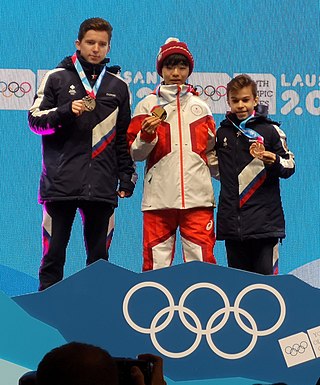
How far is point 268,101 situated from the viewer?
523 centimetres

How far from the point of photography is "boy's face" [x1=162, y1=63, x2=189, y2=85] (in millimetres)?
4383

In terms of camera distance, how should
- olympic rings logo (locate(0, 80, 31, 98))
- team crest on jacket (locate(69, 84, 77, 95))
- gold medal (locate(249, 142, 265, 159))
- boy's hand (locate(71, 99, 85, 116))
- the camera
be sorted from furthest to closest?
olympic rings logo (locate(0, 80, 31, 98)), team crest on jacket (locate(69, 84, 77, 95)), gold medal (locate(249, 142, 265, 159)), boy's hand (locate(71, 99, 85, 116)), the camera

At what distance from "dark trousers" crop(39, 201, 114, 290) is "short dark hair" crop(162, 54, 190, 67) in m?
0.80

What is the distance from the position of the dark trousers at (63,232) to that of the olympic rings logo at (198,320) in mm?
586

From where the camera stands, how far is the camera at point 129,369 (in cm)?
232

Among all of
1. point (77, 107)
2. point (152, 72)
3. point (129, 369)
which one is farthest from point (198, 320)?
point (152, 72)

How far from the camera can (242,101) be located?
4.37m

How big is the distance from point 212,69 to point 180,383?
2240 mm

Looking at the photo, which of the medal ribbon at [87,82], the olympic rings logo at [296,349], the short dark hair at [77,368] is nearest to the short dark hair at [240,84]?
the medal ribbon at [87,82]

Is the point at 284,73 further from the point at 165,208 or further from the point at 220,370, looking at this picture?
the point at 220,370

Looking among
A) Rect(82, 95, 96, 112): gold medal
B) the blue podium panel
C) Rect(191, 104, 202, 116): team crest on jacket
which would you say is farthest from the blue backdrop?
the blue podium panel

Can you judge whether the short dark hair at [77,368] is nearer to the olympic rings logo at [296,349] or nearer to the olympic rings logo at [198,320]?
the olympic rings logo at [198,320]

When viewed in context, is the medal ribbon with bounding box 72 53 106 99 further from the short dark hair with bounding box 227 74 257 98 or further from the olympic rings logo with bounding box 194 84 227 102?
the olympic rings logo with bounding box 194 84 227 102

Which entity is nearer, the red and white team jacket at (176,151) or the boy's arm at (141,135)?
the boy's arm at (141,135)
